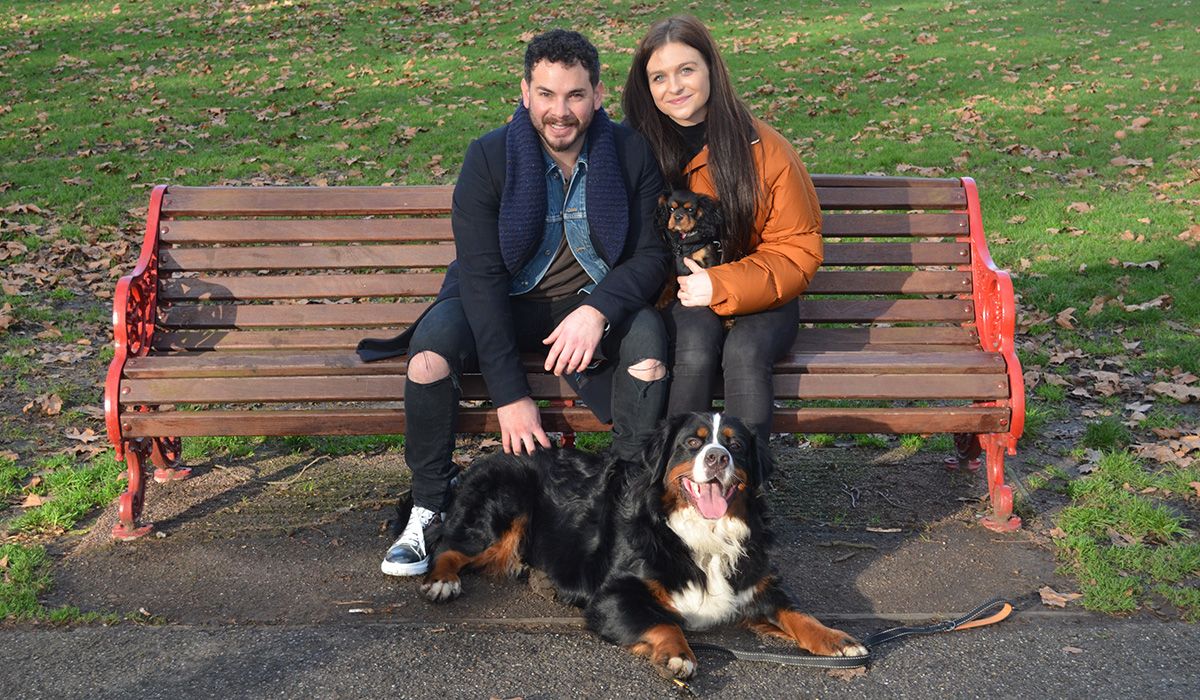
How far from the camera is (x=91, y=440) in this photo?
5.69 metres

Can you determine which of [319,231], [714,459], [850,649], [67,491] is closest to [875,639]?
[850,649]

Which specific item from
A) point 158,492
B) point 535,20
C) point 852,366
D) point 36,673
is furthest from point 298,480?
point 535,20

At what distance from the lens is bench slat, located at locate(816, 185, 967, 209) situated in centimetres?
553

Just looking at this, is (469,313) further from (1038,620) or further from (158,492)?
(1038,620)

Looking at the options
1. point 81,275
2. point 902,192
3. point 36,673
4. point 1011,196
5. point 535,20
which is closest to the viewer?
point 36,673

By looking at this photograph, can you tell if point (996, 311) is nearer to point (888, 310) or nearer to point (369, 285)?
point (888, 310)

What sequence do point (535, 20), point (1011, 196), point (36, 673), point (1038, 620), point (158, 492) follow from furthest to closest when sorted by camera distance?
point (535, 20), point (1011, 196), point (158, 492), point (1038, 620), point (36, 673)

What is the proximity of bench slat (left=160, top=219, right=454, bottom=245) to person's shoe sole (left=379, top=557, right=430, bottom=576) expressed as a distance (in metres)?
1.79

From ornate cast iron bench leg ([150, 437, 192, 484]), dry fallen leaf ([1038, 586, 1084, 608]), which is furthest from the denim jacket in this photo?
dry fallen leaf ([1038, 586, 1084, 608])

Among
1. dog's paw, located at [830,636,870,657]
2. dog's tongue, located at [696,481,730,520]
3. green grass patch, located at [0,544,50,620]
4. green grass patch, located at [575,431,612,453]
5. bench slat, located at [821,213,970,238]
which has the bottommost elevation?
green grass patch, located at [575,431,612,453]

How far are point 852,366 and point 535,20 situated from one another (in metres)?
15.1

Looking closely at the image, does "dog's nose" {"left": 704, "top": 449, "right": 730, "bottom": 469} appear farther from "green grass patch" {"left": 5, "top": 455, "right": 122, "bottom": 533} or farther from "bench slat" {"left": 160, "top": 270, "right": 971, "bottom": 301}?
"green grass patch" {"left": 5, "top": 455, "right": 122, "bottom": 533}

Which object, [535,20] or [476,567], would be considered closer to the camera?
[476,567]

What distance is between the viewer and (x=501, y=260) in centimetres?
444
